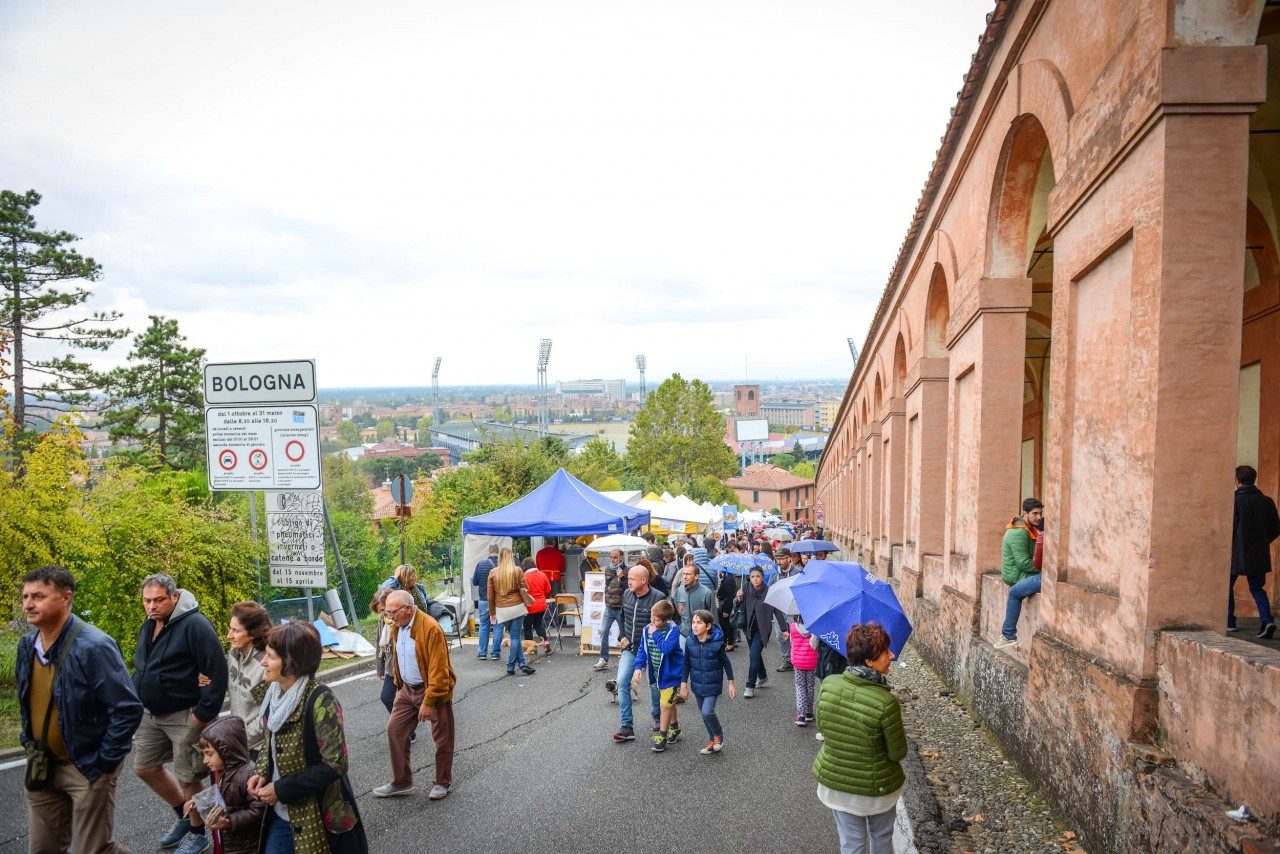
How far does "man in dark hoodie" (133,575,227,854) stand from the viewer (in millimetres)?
5977

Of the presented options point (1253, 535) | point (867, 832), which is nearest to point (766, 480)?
point (1253, 535)

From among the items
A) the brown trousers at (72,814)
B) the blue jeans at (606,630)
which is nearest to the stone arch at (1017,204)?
the blue jeans at (606,630)

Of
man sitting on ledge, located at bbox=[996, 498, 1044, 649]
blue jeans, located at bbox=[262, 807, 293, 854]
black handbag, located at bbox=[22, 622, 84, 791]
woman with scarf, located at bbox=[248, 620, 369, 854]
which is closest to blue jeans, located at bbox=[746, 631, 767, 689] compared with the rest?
man sitting on ledge, located at bbox=[996, 498, 1044, 649]

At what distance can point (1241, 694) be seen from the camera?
171 inches

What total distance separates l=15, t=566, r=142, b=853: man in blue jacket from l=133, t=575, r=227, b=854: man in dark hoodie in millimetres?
626

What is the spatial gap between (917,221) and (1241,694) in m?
12.3

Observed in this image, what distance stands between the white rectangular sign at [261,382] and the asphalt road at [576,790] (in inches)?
173

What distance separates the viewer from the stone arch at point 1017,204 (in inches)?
374

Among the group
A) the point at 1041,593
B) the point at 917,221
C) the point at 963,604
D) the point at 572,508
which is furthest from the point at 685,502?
the point at 1041,593

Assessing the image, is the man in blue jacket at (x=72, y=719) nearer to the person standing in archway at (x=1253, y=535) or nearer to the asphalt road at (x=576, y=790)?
the asphalt road at (x=576, y=790)

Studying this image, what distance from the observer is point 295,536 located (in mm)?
12539

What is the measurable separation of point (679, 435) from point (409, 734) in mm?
83447

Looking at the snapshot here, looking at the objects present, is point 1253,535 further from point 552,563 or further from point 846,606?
point 552,563

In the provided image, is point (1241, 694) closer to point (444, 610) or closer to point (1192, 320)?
point (1192, 320)
